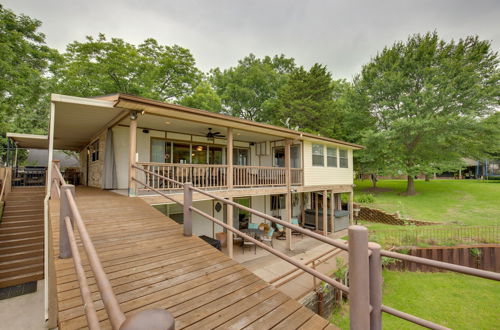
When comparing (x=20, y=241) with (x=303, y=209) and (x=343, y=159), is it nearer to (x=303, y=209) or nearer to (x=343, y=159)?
(x=303, y=209)

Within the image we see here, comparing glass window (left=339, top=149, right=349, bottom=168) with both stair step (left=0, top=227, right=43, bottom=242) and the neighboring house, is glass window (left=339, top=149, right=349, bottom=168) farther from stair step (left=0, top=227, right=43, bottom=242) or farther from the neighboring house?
stair step (left=0, top=227, right=43, bottom=242)

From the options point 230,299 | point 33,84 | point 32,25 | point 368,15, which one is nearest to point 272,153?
point 368,15

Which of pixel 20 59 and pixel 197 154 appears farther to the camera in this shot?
pixel 20 59

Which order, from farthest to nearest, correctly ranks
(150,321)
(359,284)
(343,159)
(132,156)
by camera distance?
(343,159), (132,156), (359,284), (150,321)

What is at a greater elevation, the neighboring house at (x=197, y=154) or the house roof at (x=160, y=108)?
the house roof at (x=160, y=108)

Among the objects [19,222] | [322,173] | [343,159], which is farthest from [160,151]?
[343,159]

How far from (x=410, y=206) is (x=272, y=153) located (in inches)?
475

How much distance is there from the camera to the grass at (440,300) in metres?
6.67

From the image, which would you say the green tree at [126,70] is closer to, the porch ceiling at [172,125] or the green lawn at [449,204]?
the porch ceiling at [172,125]

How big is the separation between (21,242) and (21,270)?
103 cm

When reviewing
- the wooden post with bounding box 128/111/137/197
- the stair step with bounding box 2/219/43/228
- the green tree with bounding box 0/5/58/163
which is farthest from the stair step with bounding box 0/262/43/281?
the green tree with bounding box 0/5/58/163

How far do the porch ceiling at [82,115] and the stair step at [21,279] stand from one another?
5286 mm

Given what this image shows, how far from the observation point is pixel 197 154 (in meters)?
11.9

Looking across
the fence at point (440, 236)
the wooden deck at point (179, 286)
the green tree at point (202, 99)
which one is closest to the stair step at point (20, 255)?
the wooden deck at point (179, 286)
